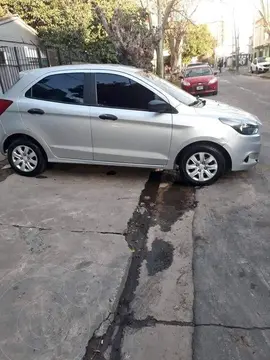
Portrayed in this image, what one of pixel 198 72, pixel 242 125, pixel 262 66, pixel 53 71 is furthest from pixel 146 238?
pixel 262 66

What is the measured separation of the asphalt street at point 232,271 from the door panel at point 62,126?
1915 mm

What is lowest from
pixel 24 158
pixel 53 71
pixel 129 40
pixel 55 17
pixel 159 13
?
pixel 24 158

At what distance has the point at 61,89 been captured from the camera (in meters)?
5.35

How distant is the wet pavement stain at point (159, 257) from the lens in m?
3.40

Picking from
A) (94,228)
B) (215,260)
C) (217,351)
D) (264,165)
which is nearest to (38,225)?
(94,228)

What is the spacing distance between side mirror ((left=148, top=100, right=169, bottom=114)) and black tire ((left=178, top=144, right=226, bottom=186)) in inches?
26.5

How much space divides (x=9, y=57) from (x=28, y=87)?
6303 millimetres

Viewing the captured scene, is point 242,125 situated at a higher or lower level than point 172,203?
higher

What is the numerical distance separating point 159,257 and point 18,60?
30.1 feet

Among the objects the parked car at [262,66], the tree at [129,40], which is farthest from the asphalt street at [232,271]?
the parked car at [262,66]

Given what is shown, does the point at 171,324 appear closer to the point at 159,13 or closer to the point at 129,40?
the point at 129,40

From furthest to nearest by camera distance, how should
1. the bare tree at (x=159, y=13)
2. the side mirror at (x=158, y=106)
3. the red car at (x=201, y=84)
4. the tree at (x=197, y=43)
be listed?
the tree at (x=197, y=43), the red car at (x=201, y=84), the bare tree at (x=159, y=13), the side mirror at (x=158, y=106)

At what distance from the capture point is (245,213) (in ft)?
14.3

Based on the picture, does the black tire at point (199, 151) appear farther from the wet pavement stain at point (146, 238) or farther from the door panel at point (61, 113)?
the door panel at point (61, 113)
